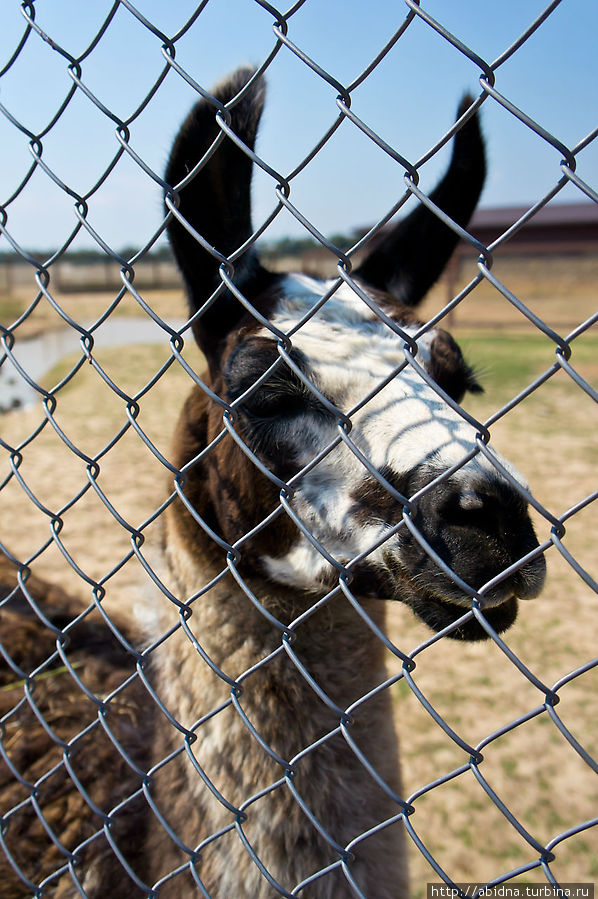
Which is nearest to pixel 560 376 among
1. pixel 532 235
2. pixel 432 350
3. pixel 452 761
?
pixel 452 761

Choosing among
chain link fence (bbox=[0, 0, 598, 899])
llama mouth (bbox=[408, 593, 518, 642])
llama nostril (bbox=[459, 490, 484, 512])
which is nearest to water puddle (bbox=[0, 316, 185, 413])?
chain link fence (bbox=[0, 0, 598, 899])

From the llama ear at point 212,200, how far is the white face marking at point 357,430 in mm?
209

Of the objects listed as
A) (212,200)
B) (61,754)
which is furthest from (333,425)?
(61,754)

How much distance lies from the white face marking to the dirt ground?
1.29 feet

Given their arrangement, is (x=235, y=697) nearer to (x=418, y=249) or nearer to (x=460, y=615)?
(x=460, y=615)

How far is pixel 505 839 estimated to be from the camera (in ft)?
8.86

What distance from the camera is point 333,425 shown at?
154cm

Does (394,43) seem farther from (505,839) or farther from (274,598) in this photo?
(505,839)

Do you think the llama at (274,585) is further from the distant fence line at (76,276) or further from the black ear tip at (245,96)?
the distant fence line at (76,276)

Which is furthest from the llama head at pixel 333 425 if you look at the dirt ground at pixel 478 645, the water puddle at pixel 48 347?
the water puddle at pixel 48 347

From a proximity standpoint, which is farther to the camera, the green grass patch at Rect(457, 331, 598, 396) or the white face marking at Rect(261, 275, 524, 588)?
the green grass patch at Rect(457, 331, 598, 396)

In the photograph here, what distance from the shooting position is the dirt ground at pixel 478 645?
8.55ft

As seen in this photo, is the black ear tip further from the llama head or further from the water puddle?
the water puddle

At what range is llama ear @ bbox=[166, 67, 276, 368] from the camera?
143 cm
